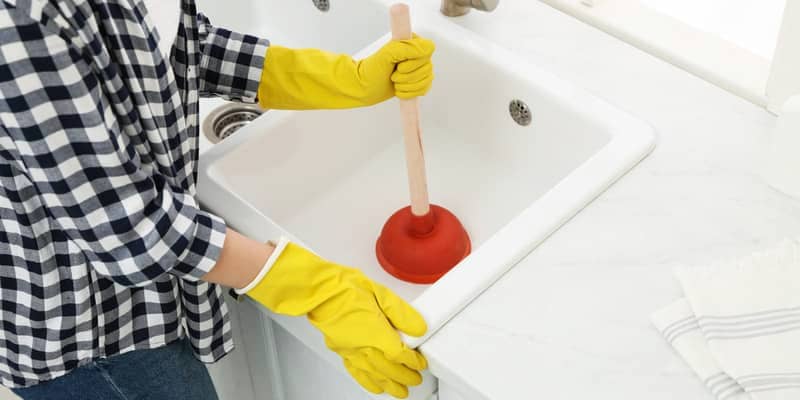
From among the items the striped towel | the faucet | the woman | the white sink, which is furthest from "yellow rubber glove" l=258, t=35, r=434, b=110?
the striped towel

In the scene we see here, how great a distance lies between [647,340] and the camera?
1005 millimetres

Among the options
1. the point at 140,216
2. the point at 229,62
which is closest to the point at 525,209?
the point at 229,62

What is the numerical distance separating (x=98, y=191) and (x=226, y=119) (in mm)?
754

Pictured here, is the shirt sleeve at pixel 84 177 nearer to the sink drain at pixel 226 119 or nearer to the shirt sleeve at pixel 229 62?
the shirt sleeve at pixel 229 62

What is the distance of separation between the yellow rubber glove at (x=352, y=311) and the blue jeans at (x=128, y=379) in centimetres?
15

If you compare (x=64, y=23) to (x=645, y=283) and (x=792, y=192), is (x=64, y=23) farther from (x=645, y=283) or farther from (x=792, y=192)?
(x=792, y=192)

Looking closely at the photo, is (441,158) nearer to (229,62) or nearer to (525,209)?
(525,209)

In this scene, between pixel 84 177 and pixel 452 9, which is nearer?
pixel 84 177

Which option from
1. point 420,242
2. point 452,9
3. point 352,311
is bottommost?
point 420,242

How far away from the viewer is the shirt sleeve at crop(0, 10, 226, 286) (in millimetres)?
793

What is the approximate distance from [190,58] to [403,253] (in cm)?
41

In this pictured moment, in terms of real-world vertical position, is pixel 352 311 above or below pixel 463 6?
below

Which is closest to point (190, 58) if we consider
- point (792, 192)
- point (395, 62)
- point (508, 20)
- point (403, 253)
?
point (395, 62)

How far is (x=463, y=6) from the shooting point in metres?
1.38
